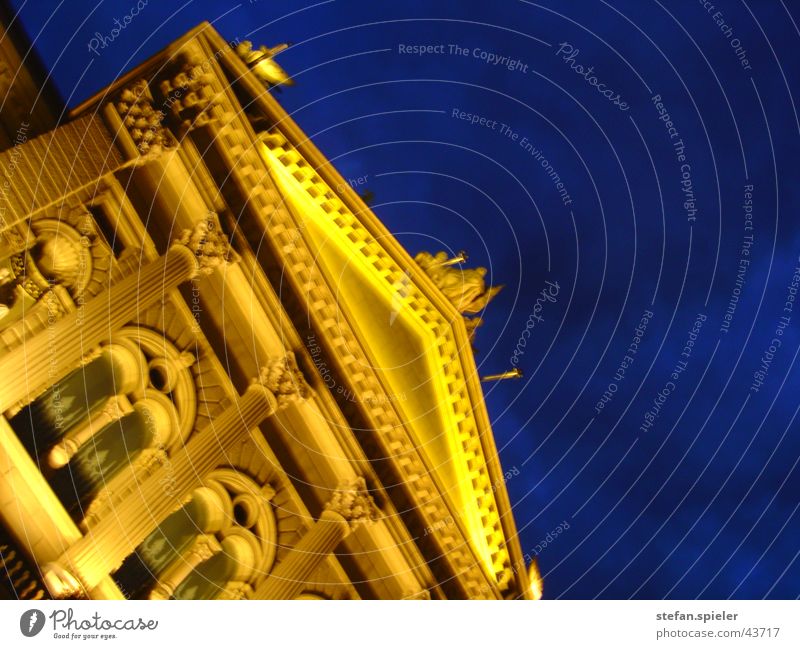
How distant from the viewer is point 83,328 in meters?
16.1

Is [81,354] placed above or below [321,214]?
below

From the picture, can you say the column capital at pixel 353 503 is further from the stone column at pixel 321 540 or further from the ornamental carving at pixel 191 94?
the ornamental carving at pixel 191 94

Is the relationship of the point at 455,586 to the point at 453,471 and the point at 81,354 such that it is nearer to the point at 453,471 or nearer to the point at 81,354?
the point at 453,471

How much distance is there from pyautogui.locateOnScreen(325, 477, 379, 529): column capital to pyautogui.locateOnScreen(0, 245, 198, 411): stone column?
29.2 ft

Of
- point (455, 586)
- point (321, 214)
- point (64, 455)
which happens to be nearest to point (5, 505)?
point (64, 455)

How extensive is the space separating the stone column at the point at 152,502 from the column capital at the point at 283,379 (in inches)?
12.2

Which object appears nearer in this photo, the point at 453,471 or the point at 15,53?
the point at 15,53

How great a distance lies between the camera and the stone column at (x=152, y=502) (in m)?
14.2

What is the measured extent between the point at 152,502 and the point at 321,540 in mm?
6203

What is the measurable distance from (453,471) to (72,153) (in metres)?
17.3

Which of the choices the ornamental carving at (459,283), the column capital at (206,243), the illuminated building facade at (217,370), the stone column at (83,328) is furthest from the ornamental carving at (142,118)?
the ornamental carving at (459,283)

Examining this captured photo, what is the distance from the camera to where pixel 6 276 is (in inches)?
605

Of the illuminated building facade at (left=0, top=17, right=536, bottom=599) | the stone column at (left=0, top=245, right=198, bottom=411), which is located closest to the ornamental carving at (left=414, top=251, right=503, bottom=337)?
the illuminated building facade at (left=0, top=17, right=536, bottom=599)

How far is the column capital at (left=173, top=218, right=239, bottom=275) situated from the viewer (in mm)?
19375
